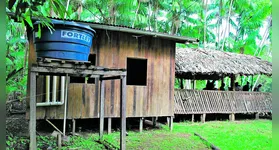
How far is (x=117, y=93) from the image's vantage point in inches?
286

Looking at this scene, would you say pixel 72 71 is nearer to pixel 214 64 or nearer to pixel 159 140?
pixel 159 140

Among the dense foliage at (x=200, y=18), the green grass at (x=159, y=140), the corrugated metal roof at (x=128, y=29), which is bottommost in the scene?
the green grass at (x=159, y=140)

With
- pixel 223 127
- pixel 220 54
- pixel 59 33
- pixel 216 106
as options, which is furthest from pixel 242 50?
pixel 59 33

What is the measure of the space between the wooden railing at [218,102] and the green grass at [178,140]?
48.2 inches

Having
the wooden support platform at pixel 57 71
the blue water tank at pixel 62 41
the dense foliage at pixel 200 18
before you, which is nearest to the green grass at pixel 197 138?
the wooden support platform at pixel 57 71

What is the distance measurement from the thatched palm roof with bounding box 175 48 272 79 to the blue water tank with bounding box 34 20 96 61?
582 cm

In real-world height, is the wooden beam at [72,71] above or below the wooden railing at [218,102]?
above

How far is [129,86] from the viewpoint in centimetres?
736

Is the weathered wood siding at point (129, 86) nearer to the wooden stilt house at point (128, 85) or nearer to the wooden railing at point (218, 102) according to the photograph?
the wooden stilt house at point (128, 85)

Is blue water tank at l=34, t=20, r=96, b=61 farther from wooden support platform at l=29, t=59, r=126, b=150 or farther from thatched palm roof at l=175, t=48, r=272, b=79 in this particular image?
thatched palm roof at l=175, t=48, r=272, b=79

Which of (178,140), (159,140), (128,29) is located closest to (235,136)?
(178,140)

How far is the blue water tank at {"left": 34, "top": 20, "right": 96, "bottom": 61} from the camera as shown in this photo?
13.8 ft

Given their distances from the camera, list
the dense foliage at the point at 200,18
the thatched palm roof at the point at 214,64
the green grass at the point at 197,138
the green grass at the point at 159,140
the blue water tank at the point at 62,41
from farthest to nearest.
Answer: the dense foliage at the point at 200,18 → the thatched palm roof at the point at 214,64 → the green grass at the point at 197,138 → the green grass at the point at 159,140 → the blue water tank at the point at 62,41

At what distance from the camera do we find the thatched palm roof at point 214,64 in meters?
9.91
